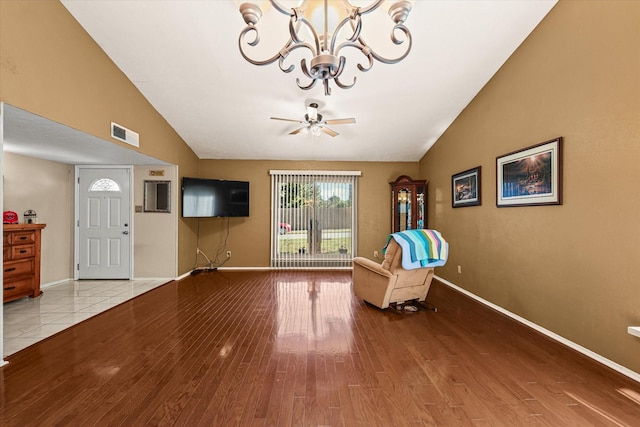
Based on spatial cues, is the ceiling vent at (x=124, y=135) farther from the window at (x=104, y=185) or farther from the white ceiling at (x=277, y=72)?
the window at (x=104, y=185)

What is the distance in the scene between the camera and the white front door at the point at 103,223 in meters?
5.16

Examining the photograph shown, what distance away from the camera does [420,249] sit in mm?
3350

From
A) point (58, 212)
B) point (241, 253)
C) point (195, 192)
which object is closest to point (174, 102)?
point (195, 192)

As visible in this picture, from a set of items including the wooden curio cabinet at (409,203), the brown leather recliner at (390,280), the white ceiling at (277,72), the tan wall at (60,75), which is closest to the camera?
the tan wall at (60,75)

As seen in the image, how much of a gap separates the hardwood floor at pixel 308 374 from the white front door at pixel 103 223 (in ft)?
6.95

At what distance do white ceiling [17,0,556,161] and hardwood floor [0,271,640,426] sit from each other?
306 cm

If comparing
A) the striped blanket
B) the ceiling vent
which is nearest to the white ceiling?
the ceiling vent

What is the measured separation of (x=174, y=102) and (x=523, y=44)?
4814mm

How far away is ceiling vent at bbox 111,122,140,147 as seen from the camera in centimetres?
368

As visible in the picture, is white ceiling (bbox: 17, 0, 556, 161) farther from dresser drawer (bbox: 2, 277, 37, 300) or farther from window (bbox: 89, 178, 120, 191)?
dresser drawer (bbox: 2, 277, 37, 300)

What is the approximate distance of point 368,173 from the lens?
6.53 metres

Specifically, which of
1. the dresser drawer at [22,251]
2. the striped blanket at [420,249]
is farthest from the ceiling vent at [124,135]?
the striped blanket at [420,249]

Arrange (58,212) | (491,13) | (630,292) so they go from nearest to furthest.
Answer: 1. (630,292)
2. (491,13)
3. (58,212)

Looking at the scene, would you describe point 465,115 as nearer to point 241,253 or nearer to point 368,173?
point 368,173
